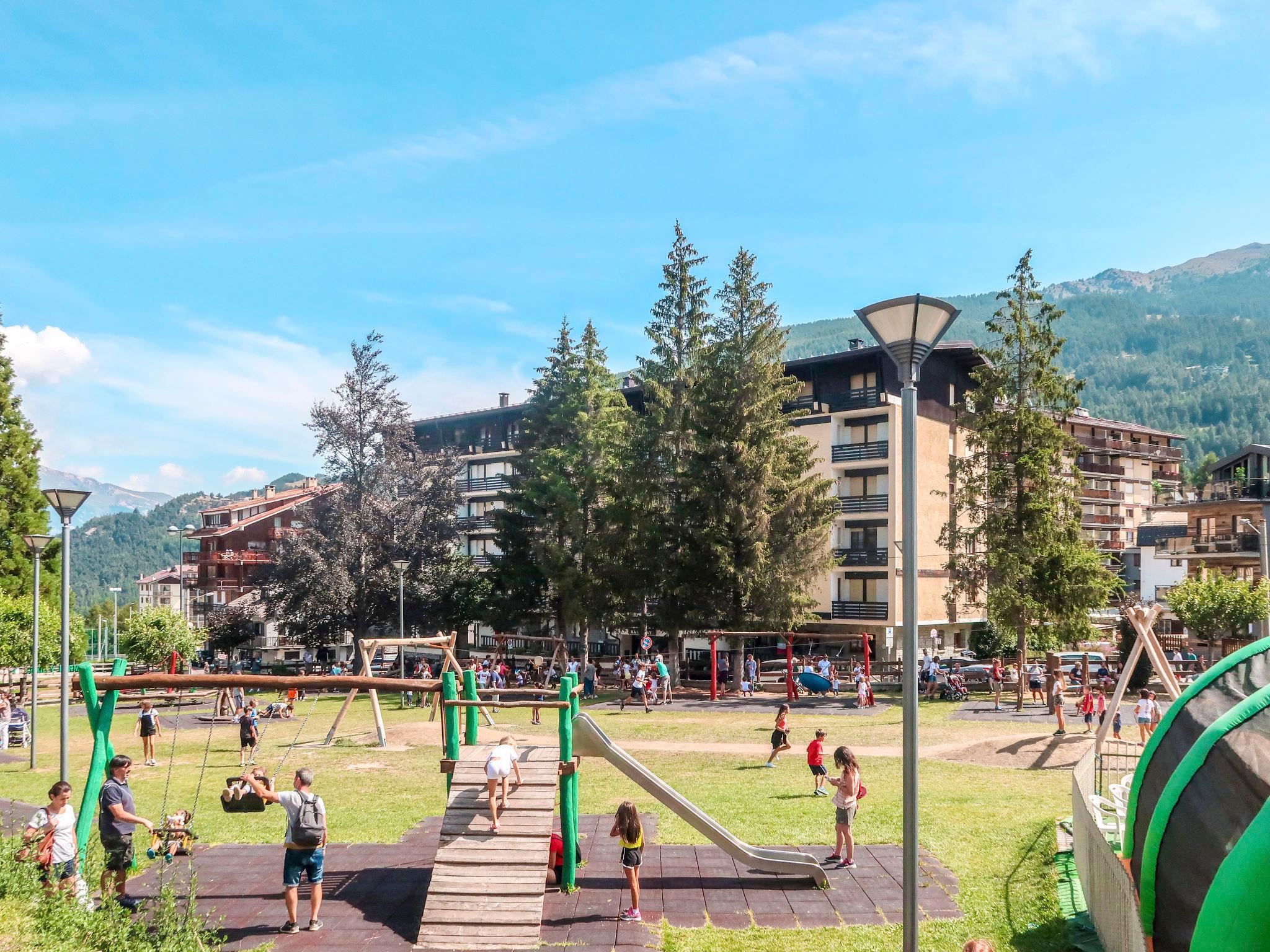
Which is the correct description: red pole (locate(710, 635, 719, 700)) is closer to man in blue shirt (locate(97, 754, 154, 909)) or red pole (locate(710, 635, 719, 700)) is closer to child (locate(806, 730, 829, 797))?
child (locate(806, 730, 829, 797))

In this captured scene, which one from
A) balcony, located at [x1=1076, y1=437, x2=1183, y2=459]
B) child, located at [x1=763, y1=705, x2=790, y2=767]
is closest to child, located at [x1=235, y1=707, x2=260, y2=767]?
child, located at [x1=763, y1=705, x2=790, y2=767]

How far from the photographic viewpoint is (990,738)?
25.8 metres

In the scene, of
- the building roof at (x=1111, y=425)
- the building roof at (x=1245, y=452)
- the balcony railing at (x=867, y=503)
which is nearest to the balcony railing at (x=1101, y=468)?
the building roof at (x=1111, y=425)

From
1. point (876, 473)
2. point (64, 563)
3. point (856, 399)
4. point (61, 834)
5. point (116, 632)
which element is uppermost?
point (856, 399)

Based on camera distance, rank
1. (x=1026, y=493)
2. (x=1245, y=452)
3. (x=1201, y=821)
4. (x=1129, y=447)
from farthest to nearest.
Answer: (x=1129, y=447) < (x=1245, y=452) < (x=1026, y=493) < (x=1201, y=821)

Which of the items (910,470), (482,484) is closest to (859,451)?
(482,484)

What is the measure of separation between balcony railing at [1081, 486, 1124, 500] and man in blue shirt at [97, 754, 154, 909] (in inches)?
3100

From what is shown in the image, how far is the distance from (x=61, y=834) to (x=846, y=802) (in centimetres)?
975

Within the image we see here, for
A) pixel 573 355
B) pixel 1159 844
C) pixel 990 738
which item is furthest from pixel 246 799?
pixel 573 355

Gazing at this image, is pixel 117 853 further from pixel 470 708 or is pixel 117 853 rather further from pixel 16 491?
pixel 16 491

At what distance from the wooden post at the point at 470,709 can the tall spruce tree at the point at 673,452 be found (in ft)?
84.3

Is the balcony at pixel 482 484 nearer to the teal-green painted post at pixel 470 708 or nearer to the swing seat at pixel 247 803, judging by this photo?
the teal-green painted post at pixel 470 708

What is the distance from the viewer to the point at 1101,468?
8475 centimetres

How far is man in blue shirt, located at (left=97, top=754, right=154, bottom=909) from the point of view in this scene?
11.5 metres
